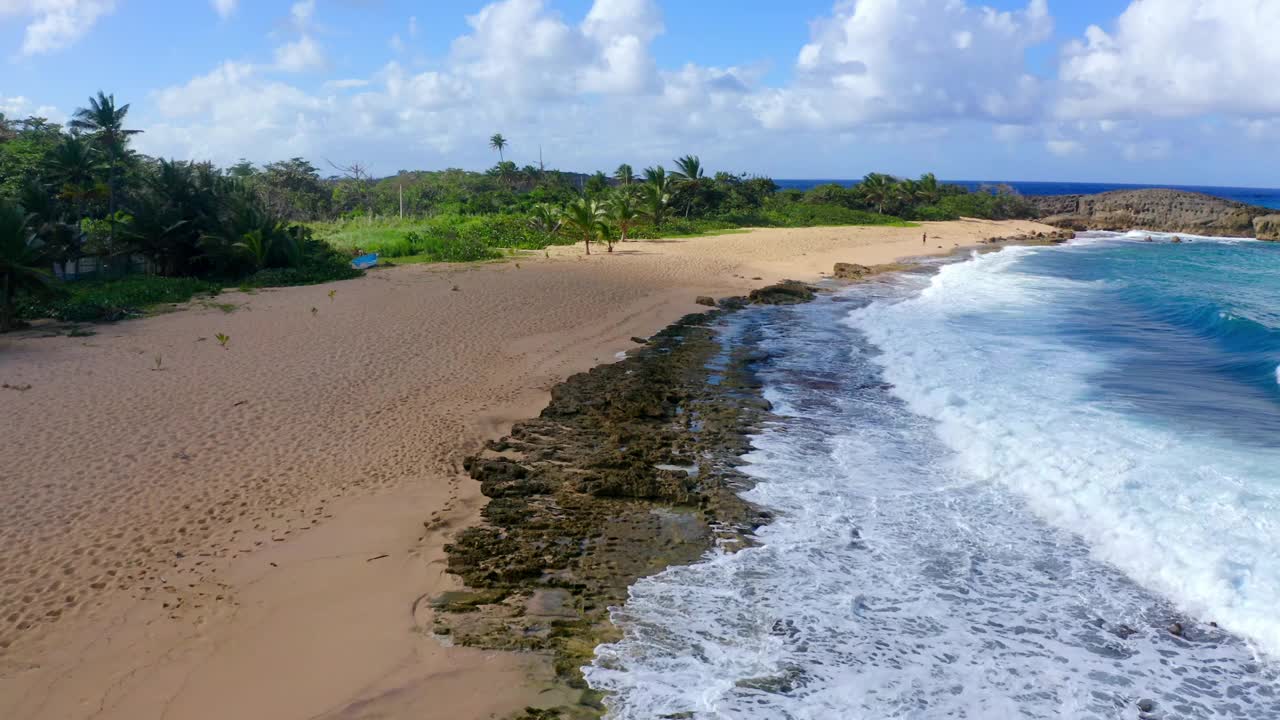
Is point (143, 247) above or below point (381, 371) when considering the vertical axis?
above

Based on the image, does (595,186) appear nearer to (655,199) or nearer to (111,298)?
(655,199)

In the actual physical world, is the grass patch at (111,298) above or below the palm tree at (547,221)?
below

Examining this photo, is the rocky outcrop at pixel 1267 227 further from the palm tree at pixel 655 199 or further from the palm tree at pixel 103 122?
the palm tree at pixel 103 122

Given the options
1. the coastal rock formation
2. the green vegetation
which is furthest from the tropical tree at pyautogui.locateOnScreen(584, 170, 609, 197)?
the coastal rock formation

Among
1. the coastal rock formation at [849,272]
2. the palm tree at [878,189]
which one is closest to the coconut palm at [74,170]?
the coastal rock formation at [849,272]

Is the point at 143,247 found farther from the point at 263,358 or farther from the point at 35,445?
the point at 35,445

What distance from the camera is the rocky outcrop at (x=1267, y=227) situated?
178 ft

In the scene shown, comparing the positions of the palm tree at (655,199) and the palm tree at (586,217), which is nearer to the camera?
the palm tree at (586,217)

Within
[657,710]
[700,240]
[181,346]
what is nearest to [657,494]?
[657,710]

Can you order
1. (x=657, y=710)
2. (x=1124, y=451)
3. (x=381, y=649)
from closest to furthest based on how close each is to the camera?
(x=657, y=710) < (x=381, y=649) < (x=1124, y=451)

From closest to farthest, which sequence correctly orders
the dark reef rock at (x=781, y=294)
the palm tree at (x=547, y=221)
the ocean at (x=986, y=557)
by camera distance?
1. the ocean at (x=986, y=557)
2. the dark reef rock at (x=781, y=294)
3. the palm tree at (x=547, y=221)

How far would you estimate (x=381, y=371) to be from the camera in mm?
13180

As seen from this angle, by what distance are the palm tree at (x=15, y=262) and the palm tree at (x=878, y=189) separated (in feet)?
175

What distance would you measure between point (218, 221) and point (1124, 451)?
22867mm
